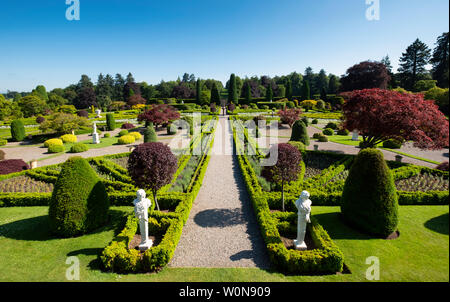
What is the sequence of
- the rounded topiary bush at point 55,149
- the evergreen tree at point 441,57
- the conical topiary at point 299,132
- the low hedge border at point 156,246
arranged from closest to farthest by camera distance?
1. the low hedge border at point 156,246
2. the conical topiary at point 299,132
3. the rounded topiary bush at point 55,149
4. the evergreen tree at point 441,57

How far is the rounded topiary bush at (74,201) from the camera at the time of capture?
7.41 meters

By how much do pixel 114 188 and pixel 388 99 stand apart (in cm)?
1765

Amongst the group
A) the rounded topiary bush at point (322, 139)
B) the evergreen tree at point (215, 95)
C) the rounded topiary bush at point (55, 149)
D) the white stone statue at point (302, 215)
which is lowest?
the white stone statue at point (302, 215)

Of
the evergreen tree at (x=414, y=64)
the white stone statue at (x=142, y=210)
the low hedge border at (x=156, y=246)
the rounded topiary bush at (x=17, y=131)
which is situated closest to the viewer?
the low hedge border at (x=156, y=246)

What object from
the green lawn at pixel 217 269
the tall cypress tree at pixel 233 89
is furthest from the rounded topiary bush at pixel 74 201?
the tall cypress tree at pixel 233 89

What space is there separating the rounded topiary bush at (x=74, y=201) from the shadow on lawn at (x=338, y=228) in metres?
8.96

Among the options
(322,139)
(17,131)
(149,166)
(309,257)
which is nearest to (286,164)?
(309,257)

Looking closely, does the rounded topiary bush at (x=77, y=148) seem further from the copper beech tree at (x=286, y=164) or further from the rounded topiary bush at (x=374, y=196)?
the rounded topiary bush at (x=374, y=196)

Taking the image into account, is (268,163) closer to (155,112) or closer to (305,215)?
(305,215)

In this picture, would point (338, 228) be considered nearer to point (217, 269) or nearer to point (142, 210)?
point (217, 269)

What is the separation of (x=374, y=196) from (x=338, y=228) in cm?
180

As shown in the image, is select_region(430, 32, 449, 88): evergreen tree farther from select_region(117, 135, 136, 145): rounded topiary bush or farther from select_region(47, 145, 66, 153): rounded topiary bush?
select_region(47, 145, 66, 153): rounded topiary bush

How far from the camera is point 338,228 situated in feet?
26.2

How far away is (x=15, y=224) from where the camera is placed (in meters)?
8.66
